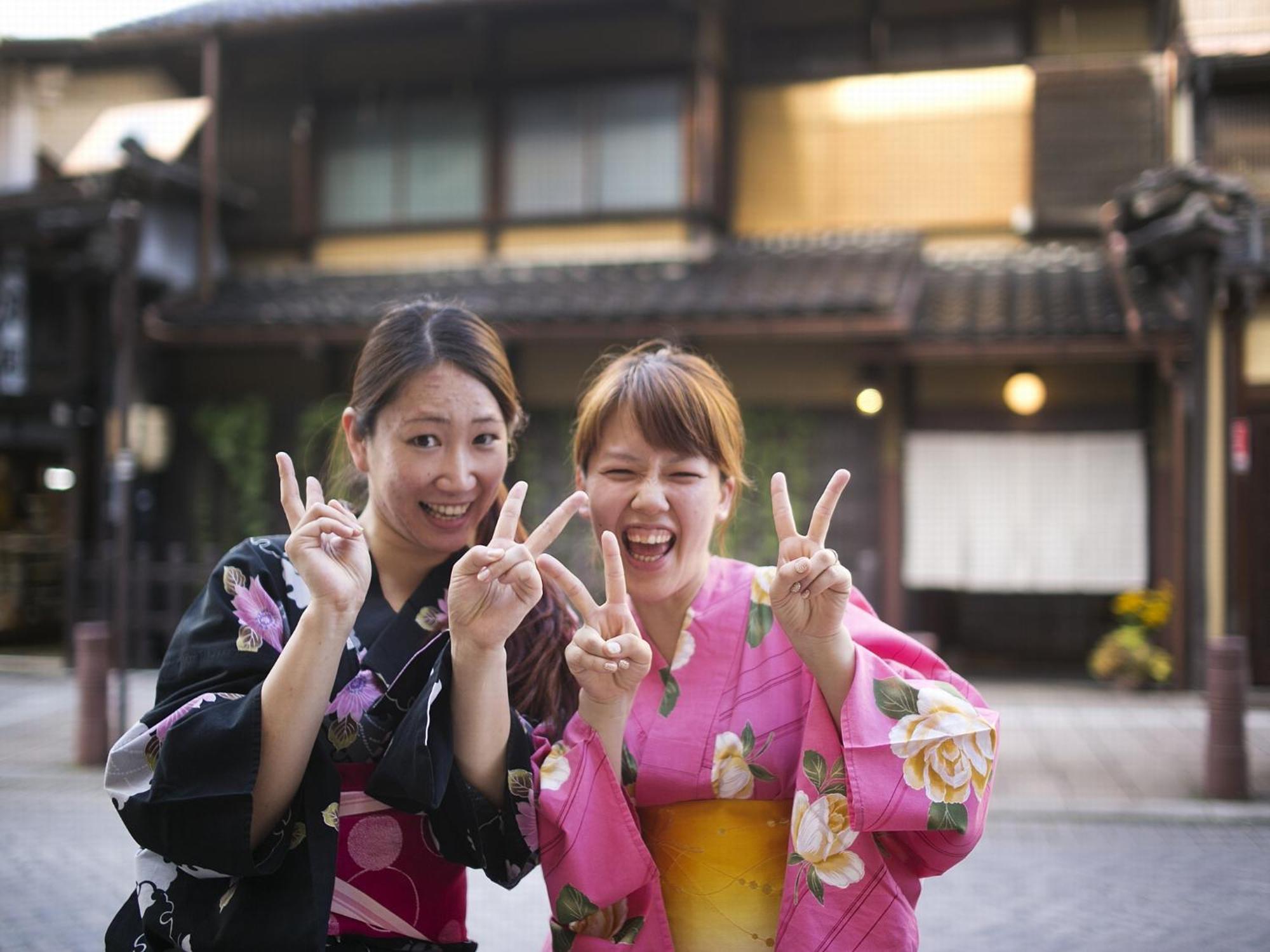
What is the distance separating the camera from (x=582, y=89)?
12164 millimetres

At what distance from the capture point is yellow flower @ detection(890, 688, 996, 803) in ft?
6.92

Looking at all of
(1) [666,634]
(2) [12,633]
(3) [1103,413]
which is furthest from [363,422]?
(2) [12,633]

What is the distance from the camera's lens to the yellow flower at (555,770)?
2188mm

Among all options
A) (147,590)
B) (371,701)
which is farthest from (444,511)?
(147,590)

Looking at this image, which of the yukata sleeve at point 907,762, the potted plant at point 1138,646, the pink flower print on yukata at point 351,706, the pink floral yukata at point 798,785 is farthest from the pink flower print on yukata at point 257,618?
the potted plant at point 1138,646

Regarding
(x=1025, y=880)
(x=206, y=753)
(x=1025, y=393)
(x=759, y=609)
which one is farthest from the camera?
(x=1025, y=393)

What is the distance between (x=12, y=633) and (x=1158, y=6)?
15.0 m

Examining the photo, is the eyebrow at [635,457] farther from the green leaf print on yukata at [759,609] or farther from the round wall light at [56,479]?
the round wall light at [56,479]

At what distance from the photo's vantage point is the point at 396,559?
241 cm

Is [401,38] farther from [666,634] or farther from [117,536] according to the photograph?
[666,634]

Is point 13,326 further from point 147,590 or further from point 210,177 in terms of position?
point 147,590

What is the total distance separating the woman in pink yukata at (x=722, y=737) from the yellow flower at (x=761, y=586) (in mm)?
11

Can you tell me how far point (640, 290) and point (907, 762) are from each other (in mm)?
Result: 9354

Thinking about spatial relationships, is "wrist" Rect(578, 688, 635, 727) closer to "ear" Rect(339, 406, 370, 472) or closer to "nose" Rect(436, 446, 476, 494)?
"nose" Rect(436, 446, 476, 494)
